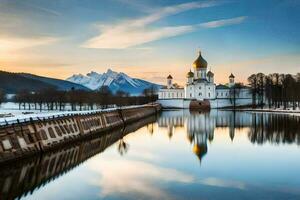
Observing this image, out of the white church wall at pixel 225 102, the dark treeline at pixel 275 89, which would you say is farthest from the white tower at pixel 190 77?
the dark treeline at pixel 275 89

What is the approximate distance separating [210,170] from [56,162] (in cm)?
1030

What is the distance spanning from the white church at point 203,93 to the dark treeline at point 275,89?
6.58 m

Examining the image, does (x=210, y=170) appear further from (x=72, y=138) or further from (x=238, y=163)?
(x=72, y=138)

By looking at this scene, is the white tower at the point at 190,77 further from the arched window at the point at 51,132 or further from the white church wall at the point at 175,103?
the arched window at the point at 51,132

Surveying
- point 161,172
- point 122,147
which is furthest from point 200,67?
point 161,172

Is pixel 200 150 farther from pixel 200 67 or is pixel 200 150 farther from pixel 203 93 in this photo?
pixel 200 67

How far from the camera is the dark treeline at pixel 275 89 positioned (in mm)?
101219

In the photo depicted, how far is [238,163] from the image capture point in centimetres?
2883

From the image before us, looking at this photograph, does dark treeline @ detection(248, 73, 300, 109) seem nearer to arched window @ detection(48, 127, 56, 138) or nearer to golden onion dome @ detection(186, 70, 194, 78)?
golden onion dome @ detection(186, 70, 194, 78)

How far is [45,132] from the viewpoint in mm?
35125

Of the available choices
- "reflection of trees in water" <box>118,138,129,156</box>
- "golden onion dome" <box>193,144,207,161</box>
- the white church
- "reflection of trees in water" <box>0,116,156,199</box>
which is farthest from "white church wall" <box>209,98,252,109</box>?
"reflection of trees in water" <box>0,116,156,199</box>

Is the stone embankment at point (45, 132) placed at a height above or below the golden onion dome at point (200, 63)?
below

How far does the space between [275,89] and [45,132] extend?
9043 centimetres

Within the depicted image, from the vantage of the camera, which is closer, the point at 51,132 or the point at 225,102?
the point at 51,132
